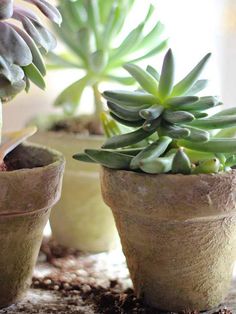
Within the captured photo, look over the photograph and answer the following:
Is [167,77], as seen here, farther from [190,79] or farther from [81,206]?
[81,206]

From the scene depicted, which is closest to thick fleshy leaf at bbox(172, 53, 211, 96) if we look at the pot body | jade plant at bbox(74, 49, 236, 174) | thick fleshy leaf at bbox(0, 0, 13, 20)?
jade plant at bbox(74, 49, 236, 174)

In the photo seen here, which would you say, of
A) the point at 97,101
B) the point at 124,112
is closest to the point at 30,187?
the point at 124,112

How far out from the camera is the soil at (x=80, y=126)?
42.3 inches

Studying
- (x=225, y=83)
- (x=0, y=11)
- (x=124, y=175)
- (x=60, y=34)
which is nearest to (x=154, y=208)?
(x=124, y=175)

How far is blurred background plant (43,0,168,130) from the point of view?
39.7 inches

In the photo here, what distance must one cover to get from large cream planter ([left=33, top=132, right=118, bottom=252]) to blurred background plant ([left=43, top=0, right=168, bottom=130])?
10 cm

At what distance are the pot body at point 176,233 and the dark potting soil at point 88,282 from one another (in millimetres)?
29

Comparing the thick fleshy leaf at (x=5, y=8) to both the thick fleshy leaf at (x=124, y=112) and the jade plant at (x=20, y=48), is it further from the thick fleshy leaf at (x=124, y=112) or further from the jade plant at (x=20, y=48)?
the thick fleshy leaf at (x=124, y=112)

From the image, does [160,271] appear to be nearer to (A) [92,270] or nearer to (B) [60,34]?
(A) [92,270]

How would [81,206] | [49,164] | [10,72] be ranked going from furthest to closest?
[81,206]
[49,164]
[10,72]

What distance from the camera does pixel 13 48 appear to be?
0.71 meters

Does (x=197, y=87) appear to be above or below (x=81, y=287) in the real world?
above

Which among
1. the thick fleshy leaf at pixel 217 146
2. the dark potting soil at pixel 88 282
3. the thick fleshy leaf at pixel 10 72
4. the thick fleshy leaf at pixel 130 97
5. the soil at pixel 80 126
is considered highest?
the thick fleshy leaf at pixel 10 72

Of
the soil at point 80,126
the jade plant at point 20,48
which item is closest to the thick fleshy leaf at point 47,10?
the jade plant at point 20,48
